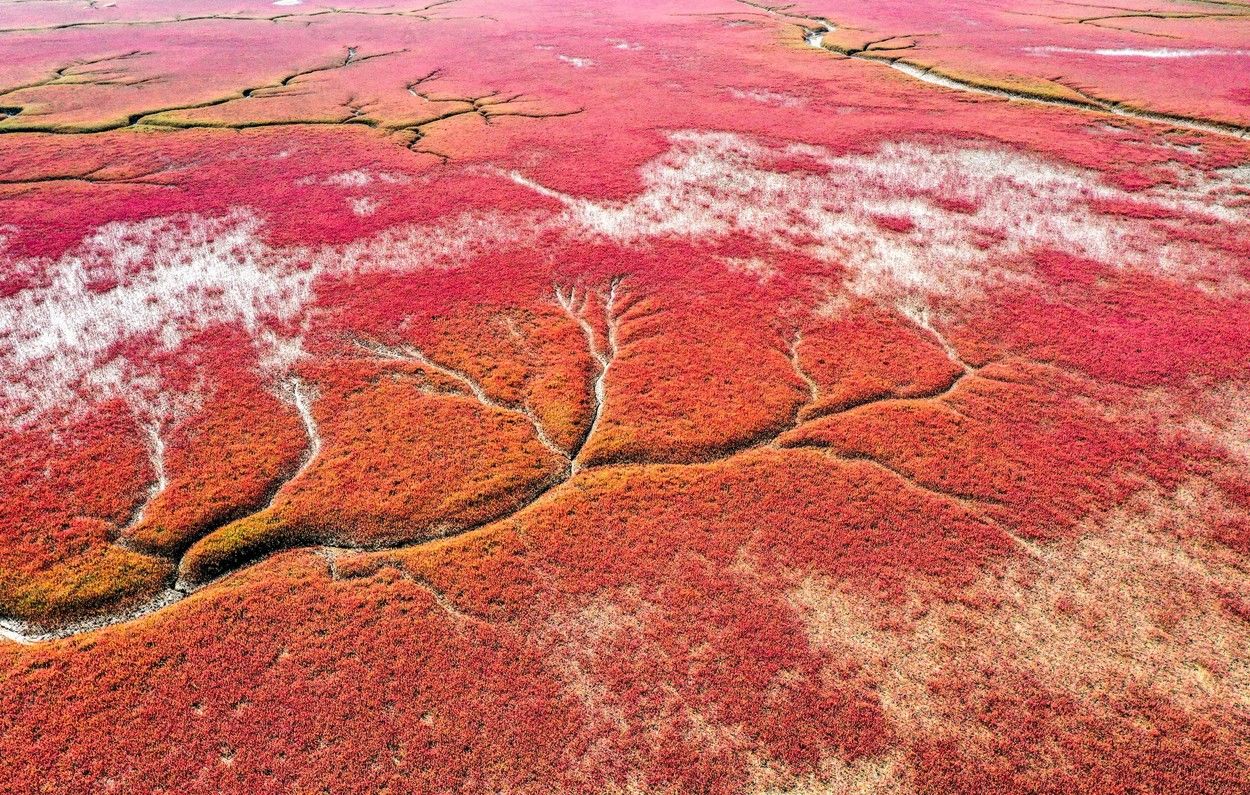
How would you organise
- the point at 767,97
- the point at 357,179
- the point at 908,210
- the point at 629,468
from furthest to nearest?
1. the point at 767,97
2. the point at 357,179
3. the point at 908,210
4. the point at 629,468

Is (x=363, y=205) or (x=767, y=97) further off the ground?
(x=767, y=97)

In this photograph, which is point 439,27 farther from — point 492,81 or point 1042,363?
point 1042,363

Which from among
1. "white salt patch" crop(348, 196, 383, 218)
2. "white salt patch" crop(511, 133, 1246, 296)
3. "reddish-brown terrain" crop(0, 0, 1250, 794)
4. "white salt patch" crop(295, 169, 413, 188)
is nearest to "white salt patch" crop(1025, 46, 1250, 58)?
"reddish-brown terrain" crop(0, 0, 1250, 794)

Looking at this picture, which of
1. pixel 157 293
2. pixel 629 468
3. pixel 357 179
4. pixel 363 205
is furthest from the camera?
pixel 357 179

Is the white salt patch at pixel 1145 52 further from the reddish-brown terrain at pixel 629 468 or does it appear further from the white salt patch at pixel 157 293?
the white salt patch at pixel 157 293

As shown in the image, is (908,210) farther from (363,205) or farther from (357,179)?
(357,179)

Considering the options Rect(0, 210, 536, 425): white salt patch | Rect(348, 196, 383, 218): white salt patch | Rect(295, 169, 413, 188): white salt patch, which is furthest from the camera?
Rect(295, 169, 413, 188): white salt patch

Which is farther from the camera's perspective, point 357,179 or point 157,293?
point 357,179

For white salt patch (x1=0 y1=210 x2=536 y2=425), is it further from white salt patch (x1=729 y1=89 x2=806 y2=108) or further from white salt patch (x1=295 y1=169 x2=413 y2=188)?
white salt patch (x1=729 y1=89 x2=806 y2=108)

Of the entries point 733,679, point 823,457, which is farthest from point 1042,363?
point 733,679

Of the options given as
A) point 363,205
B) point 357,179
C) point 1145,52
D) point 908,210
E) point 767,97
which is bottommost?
point 908,210

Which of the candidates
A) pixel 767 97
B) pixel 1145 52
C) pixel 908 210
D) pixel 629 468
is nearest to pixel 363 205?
pixel 629 468
